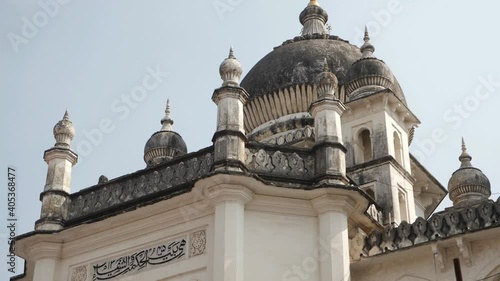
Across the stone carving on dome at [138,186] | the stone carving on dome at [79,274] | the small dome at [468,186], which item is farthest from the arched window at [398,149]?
the stone carving on dome at [79,274]

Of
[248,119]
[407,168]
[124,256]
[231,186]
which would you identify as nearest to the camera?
[231,186]

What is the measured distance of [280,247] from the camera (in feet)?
40.9

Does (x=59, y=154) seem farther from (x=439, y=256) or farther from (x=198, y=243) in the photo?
(x=439, y=256)

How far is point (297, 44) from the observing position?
19656 mm

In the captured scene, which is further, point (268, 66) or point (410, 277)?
point (268, 66)

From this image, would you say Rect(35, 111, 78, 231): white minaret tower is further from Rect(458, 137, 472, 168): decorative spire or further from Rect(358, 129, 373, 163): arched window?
Rect(458, 137, 472, 168): decorative spire

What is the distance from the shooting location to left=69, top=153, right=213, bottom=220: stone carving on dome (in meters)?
13.2

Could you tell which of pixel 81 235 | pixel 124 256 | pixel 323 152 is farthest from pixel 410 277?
pixel 81 235

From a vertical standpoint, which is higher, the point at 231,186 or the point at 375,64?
the point at 375,64

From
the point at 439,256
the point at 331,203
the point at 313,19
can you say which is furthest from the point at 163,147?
the point at 439,256

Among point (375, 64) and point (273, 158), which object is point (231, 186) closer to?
point (273, 158)

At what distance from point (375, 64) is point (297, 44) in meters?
2.78

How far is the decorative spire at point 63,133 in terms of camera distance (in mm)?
14670

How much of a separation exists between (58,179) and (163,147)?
17.8 ft
